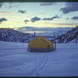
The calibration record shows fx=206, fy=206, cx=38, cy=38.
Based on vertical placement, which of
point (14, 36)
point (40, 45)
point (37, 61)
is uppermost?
point (14, 36)

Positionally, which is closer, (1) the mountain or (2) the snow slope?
(2) the snow slope

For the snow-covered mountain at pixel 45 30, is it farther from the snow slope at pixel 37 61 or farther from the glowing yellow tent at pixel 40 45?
the snow slope at pixel 37 61

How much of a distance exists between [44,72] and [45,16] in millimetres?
1121

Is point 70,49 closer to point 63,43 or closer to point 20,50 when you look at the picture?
point 63,43

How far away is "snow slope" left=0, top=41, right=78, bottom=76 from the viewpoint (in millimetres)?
4031

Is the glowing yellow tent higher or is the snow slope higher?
the glowing yellow tent

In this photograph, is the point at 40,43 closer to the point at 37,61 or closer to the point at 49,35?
the point at 49,35

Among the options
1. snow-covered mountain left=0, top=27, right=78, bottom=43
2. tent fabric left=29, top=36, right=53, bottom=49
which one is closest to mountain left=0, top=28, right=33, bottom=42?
snow-covered mountain left=0, top=27, right=78, bottom=43

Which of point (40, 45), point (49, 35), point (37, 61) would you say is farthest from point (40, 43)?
point (37, 61)

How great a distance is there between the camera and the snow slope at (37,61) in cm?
403

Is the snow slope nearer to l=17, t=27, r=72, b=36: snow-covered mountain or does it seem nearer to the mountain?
the mountain

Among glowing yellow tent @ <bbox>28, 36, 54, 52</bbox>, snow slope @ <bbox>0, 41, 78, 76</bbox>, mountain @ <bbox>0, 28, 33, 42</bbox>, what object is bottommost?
snow slope @ <bbox>0, 41, 78, 76</bbox>

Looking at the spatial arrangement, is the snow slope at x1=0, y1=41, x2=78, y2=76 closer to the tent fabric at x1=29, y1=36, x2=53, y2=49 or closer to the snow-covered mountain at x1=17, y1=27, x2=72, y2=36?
the tent fabric at x1=29, y1=36, x2=53, y2=49

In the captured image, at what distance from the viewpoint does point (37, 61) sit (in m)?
4.08
